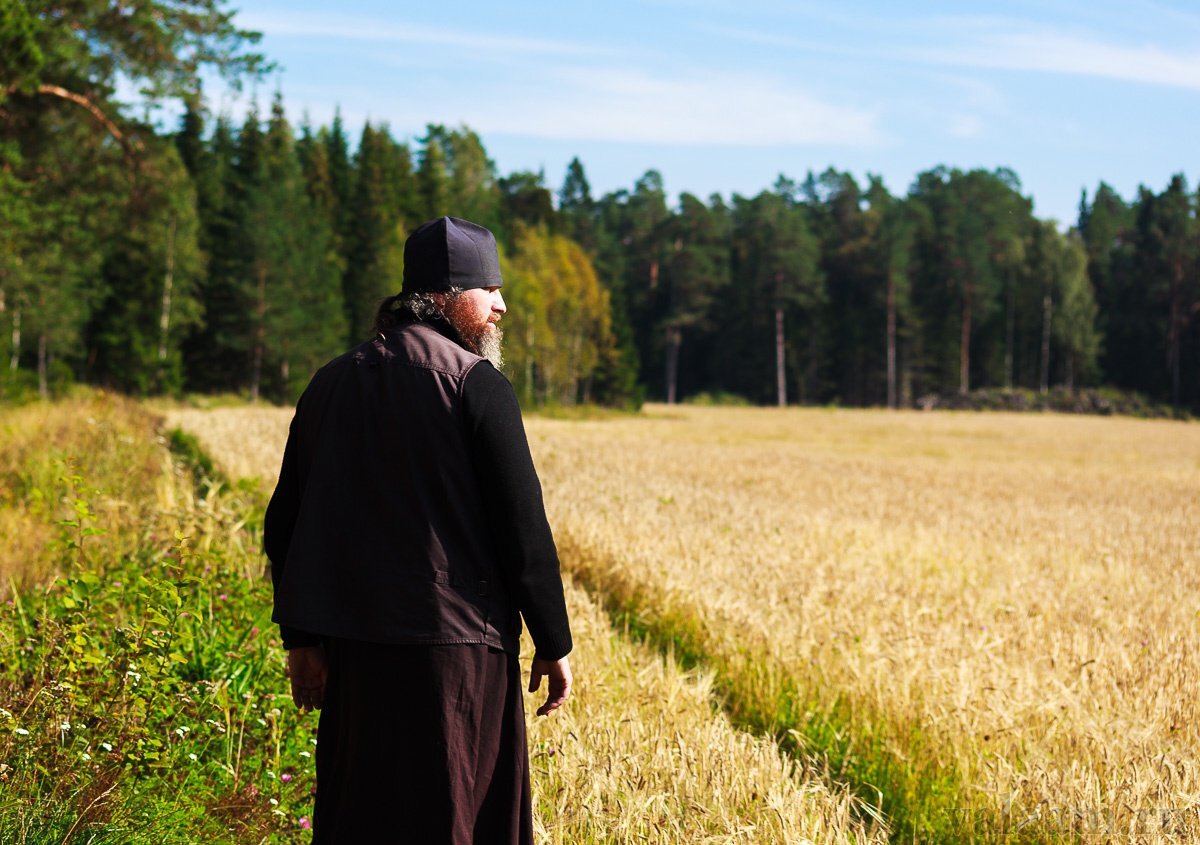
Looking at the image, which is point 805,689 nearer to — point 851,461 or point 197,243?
point 851,461

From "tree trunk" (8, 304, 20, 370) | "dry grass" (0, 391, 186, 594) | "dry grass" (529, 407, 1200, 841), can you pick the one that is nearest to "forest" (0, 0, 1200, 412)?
"tree trunk" (8, 304, 20, 370)

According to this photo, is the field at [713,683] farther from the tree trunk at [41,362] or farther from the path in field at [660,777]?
the tree trunk at [41,362]

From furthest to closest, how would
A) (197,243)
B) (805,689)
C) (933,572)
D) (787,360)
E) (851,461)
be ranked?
(787,360)
(197,243)
(851,461)
(933,572)
(805,689)

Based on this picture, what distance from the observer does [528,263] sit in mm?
58219

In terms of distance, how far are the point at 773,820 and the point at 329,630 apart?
163 cm

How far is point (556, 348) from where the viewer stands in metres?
57.2

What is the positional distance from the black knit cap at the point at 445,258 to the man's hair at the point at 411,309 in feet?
0.06

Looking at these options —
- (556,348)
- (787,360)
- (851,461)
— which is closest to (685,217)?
(787,360)

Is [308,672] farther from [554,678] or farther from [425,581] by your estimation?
[554,678]

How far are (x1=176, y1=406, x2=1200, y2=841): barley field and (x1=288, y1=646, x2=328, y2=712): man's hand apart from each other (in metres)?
2.38

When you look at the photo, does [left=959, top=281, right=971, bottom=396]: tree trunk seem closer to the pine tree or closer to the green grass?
the pine tree

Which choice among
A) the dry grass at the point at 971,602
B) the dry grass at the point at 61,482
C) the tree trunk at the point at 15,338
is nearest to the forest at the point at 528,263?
the tree trunk at the point at 15,338

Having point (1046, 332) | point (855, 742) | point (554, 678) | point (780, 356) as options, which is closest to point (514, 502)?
point (554, 678)

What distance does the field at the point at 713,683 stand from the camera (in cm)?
349
